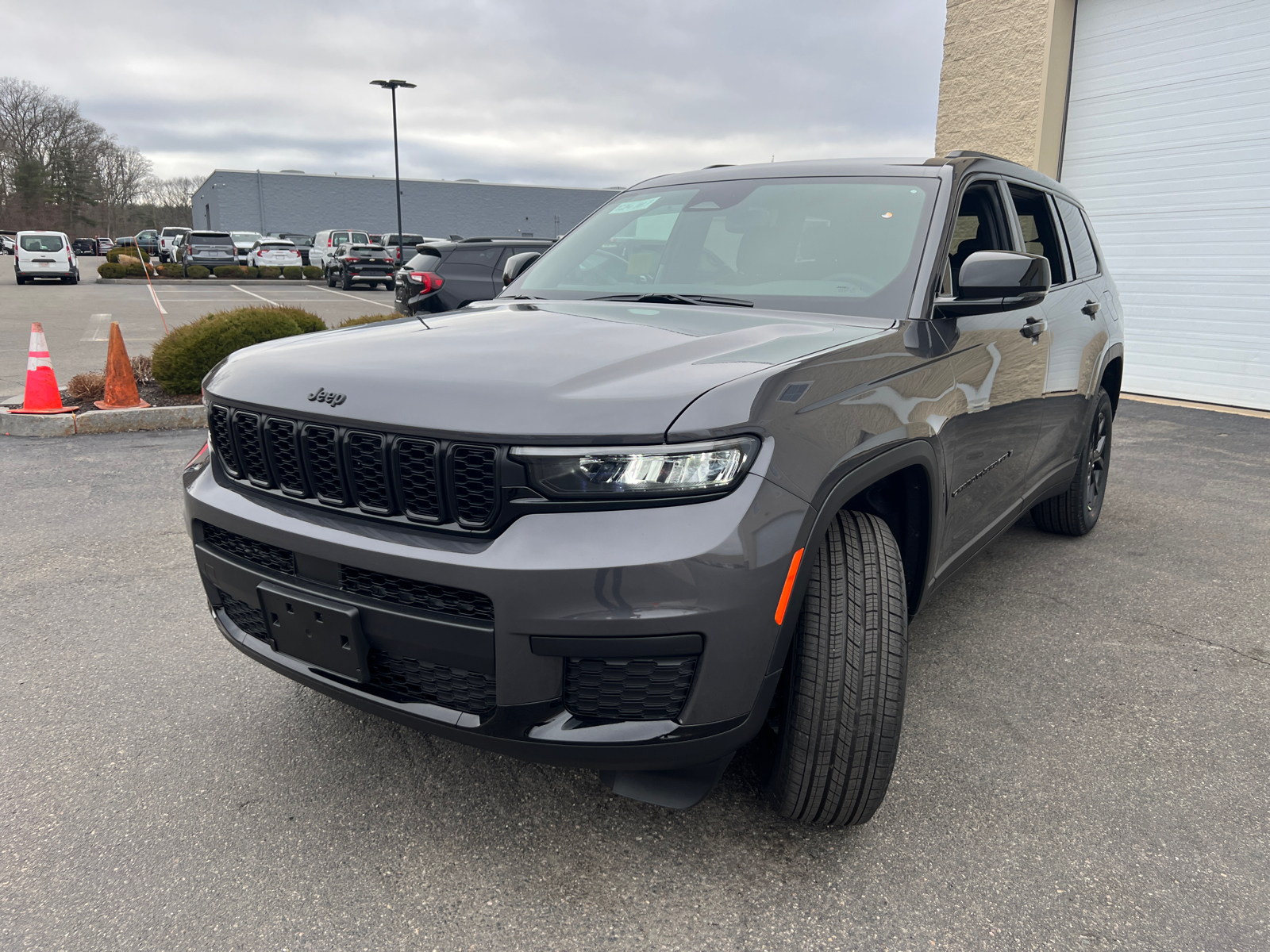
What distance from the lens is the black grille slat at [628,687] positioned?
1.74 meters

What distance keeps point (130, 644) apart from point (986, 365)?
3130mm

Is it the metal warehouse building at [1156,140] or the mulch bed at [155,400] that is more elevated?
the metal warehouse building at [1156,140]

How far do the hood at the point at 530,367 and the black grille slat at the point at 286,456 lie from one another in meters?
0.05

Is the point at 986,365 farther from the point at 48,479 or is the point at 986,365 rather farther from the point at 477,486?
the point at 48,479

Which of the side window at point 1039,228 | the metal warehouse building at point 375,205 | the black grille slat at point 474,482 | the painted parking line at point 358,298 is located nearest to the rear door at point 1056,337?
the side window at point 1039,228

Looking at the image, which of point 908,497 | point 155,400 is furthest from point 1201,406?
point 155,400

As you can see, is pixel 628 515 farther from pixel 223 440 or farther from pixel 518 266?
pixel 518 266

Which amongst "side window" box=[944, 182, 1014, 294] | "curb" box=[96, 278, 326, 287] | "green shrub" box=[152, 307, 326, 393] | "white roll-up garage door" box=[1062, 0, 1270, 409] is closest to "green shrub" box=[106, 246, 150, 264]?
"curb" box=[96, 278, 326, 287]

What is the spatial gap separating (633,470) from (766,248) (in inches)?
59.3

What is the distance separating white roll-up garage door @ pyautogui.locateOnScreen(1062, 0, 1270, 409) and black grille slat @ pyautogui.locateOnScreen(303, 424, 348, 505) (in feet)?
33.3

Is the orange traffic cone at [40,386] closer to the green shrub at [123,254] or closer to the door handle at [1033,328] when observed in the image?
the door handle at [1033,328]

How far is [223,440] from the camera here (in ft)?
7.55

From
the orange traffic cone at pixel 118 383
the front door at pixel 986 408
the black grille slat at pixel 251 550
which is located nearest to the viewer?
the black grille slat at pixel 251 550

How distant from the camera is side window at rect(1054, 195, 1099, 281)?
4141mm
